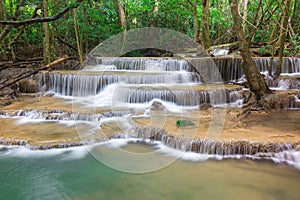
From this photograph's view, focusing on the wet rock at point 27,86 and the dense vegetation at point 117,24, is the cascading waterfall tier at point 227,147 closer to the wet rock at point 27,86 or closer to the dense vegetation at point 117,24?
the wet rock at point 27,86

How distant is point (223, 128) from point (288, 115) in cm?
213

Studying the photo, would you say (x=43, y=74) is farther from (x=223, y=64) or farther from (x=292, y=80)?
(x=292, y=80)

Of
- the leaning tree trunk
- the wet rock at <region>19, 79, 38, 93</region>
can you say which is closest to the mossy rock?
the leaning tree trunk

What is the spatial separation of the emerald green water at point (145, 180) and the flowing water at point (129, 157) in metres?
0.01

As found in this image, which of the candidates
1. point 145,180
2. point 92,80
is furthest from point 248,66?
point 92,80

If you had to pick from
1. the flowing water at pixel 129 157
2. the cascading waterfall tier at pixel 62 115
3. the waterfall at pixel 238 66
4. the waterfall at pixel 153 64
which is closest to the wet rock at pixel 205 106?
the flowing water at pixel 129 157

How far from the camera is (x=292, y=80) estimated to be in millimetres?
9289

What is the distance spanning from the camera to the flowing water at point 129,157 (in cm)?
424

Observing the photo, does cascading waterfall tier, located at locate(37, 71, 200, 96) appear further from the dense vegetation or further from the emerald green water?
the emerald green water

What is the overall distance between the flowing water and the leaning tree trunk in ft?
3.19

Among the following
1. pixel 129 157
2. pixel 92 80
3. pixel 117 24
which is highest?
pixel 117 24

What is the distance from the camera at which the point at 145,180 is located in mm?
4527

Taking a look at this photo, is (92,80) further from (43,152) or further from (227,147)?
(227,147)

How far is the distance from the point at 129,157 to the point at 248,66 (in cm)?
389
